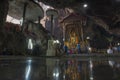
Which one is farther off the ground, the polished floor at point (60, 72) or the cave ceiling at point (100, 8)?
the cave ceiling at point (100, 8)

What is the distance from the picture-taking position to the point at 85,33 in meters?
32.5

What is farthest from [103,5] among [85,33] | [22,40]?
[22,40]

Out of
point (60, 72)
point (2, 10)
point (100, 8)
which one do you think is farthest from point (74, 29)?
point (60, 72)

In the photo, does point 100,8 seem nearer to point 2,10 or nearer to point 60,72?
point 2,10

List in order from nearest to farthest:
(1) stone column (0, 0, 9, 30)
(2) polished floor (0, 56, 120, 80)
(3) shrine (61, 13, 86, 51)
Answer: (2) polished floor (0, 56, 120, 80) → (1) stone column (0, 0, 9, 30) → (3) shrine (61, 13, 86, 51)

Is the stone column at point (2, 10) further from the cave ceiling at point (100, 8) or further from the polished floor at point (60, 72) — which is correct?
the polished floor at point (60, 72)

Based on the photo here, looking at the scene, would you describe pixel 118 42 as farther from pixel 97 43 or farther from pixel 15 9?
pixel 15 9

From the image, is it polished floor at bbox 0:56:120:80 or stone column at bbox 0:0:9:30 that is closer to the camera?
polished floor at bbox 0:56:120:80

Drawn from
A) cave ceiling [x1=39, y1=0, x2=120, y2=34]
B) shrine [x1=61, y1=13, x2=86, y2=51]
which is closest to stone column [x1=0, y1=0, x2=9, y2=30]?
cave ceiling [x1=39, y1=0, x2=120, y2=34]

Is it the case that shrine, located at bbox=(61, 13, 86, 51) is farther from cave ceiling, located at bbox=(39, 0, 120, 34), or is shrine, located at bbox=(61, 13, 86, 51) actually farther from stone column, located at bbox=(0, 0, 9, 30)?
stone column, located at bbox=(0, 0, 9, 30)

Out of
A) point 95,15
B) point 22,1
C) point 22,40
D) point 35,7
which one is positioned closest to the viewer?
point 22,40

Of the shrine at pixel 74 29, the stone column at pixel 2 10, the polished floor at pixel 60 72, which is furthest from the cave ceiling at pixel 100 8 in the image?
the polished floor at pixel 60 72

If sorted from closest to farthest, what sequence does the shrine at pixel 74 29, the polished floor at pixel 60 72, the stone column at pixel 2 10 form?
1. the polished floor at pixel 60 72
2. the stone column at pixel 2 10
3. the shrine at pixel 74 29

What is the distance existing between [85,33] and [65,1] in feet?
41.3
